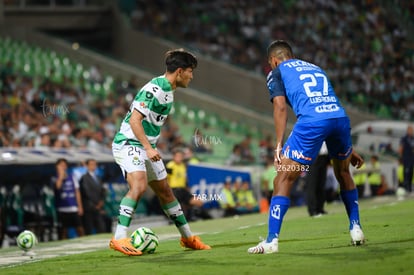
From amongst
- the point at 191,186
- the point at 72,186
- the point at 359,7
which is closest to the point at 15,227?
the point at 72,186

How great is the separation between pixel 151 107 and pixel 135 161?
668mm

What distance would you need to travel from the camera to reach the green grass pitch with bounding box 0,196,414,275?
9.84 meters

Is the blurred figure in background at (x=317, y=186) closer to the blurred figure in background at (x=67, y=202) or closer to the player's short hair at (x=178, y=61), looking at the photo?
the blurred figure in background at (x=67, y=202)

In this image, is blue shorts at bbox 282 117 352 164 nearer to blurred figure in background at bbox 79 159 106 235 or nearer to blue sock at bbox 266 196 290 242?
blue sock at bbox 266 196 290 242

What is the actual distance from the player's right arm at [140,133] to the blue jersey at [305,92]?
149cm

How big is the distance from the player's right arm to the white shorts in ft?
0.95

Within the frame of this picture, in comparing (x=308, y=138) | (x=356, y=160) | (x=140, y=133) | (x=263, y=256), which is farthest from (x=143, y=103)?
(x=356, y=160)

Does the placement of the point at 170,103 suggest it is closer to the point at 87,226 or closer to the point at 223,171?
the point at 87,226

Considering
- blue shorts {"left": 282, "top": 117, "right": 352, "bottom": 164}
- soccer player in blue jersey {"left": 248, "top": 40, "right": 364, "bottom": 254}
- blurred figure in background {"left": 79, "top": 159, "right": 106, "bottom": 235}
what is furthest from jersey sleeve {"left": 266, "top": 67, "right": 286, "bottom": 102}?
blurred figure in background {"left": 79, "top": 159, "right": 106, "bottom": 235}

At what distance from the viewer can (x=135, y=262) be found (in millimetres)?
11250

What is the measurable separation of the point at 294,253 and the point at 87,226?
11.4 m

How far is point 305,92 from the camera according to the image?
1111 centimetres

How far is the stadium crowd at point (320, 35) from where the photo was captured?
3981 cm

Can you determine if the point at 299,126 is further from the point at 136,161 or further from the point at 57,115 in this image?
the point at 57,115
